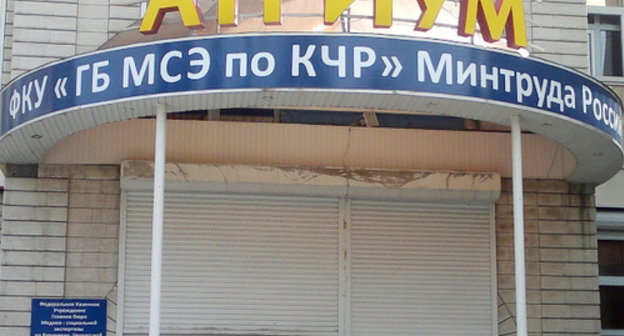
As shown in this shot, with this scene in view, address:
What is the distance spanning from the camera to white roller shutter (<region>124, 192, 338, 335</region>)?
1330 centimetres

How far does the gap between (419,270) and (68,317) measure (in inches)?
193

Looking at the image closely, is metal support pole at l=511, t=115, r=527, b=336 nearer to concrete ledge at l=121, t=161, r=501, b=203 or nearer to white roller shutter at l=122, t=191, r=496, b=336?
concrete ledge at l=121, t=161, r=501, b=203

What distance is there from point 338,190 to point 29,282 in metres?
4.41

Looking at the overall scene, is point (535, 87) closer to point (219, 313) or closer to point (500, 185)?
point (500, 185)

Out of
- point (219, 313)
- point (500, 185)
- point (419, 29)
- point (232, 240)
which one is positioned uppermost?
point (419, 29)

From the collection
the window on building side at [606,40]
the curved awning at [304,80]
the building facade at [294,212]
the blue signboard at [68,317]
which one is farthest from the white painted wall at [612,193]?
the blue signboard at [68,317]

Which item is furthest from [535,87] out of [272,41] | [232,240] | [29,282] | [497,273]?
[29,282]

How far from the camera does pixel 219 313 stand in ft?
43.8

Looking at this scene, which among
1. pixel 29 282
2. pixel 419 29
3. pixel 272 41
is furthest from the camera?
pixel 29 282

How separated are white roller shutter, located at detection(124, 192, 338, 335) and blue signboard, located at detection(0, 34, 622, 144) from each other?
10.2 feet

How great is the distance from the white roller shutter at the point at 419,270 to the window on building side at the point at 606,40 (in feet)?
13.6

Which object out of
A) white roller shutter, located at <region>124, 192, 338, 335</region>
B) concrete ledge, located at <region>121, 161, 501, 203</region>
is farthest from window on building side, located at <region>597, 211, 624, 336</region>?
white roller shutter, located at <region>124, 192, 338, 335</region>

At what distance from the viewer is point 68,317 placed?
520 inches

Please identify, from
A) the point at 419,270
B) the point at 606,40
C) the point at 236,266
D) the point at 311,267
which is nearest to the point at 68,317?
the point at 236,266
